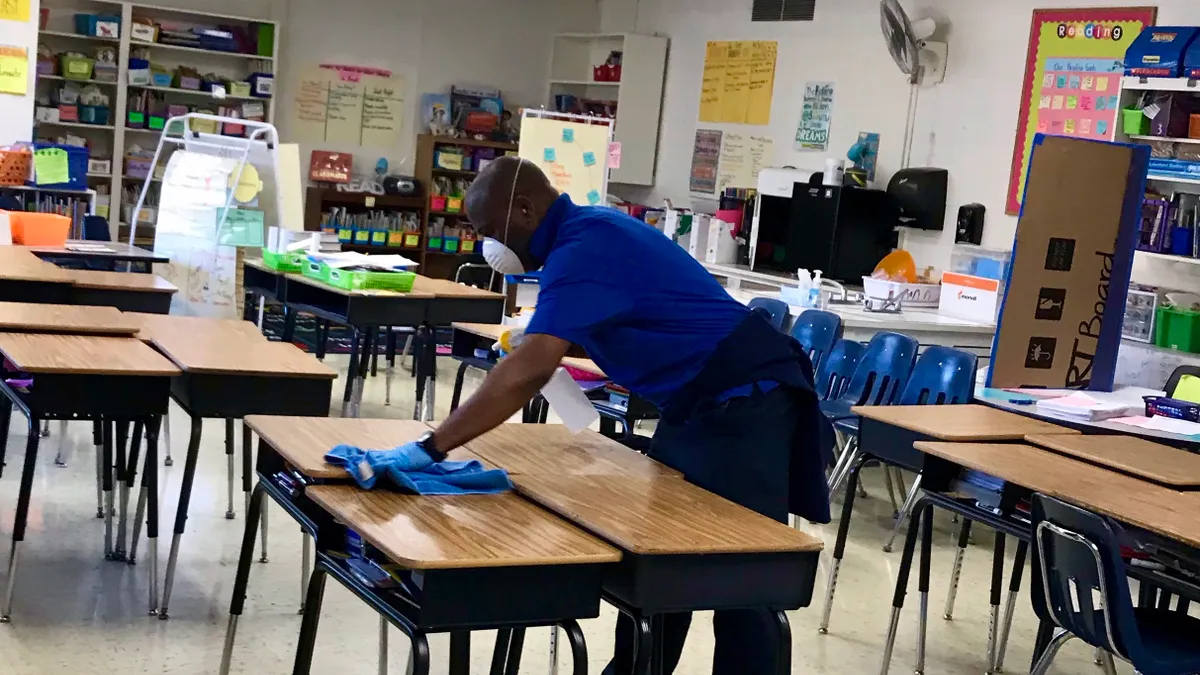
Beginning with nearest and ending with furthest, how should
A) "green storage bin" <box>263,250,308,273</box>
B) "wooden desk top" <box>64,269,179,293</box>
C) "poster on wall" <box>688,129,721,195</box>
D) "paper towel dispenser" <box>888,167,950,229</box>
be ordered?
"wooden desk top" <box>64,269,179,293</box> < "green storage bin" <box>263,250,308,273</box> < "paper towel dispenser" <box>888,167,950,229</box> < "poster on wall" <box>688,129,721,195</box>

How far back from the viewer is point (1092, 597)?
10.2 feet

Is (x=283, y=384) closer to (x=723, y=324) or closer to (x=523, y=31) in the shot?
(x=723, y=324)

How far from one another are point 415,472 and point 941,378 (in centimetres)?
322

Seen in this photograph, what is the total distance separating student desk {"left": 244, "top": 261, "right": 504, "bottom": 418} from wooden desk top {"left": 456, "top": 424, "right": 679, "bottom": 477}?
114 inches

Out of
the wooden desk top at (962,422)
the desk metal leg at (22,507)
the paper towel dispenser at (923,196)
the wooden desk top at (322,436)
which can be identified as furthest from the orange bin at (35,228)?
the paper towel dispenser at (923,196)

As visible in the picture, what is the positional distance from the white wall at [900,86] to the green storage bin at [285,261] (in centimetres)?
385

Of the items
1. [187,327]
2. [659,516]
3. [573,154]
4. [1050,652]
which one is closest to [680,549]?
[659,516]

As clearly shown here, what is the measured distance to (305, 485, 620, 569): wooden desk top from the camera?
7.23ft

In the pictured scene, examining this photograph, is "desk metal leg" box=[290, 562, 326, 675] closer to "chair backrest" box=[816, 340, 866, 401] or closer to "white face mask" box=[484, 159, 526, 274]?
"white face mask" box=[484, 159, 526, 274]

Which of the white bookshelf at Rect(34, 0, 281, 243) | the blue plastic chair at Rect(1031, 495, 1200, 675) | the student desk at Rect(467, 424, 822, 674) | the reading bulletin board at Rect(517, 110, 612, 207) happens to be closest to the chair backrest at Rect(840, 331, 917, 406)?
the blue plastic chair at Rect(1031, 495, 1200, 675)

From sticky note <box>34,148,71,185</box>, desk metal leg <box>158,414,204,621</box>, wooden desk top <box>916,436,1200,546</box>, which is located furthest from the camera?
sticky note <box>34,148,71,185</box>

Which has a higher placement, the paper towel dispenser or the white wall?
the white wall

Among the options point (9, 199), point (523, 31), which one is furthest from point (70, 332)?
point (523, 31)

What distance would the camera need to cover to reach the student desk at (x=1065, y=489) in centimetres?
312
